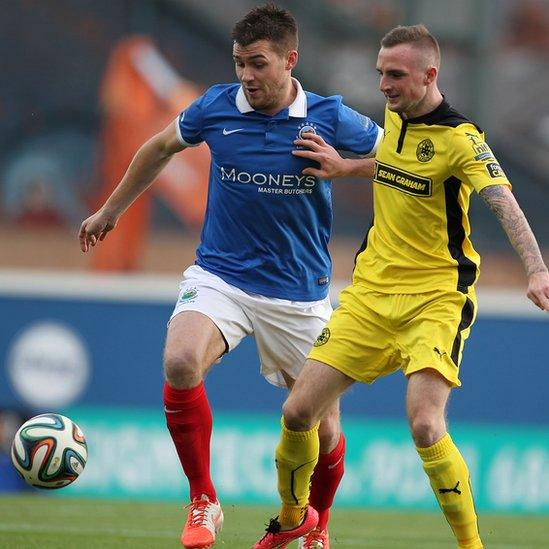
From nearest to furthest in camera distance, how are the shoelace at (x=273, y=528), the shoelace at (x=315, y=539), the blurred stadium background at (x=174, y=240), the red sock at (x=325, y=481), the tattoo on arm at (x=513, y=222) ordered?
the tattoo on arm at (x=513, y=222) < the shoelace at (x=273, y=528) < the shoelace at (x=315, y=539) < the red sock at (x=325, y=481) < the blurred stadium background at (x=174, y=240)

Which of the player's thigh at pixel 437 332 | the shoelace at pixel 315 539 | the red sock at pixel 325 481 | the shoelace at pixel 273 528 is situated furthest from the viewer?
the red sock at pixel 325 481

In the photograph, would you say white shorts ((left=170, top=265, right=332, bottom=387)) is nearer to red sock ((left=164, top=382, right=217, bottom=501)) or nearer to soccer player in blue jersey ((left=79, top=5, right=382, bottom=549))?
soccer player in blue jersey ((left=79, top=5, right=382, bottom=549))

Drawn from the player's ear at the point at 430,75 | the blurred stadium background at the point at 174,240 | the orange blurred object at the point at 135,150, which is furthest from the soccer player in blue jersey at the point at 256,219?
the orange blurred object at the point at 135,150

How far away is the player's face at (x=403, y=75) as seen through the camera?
6336 millimetres

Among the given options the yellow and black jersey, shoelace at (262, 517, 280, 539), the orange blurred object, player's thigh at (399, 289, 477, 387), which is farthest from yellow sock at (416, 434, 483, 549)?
the orange blurred object

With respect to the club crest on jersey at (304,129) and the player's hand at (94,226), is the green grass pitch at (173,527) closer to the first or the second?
the player's hand at (94,226)

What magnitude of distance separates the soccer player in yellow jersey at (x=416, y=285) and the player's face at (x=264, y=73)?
0.58 meters

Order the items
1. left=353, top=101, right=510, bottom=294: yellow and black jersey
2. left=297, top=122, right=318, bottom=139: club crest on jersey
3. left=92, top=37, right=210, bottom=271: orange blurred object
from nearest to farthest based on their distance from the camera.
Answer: left=353, top=101, right=510, bottom=294: yellow and black jersey → left=297, top=122, right=318, bottom=139: club crest on jersey → left=92, top=37, right=210, bottom=271: orange blurred object

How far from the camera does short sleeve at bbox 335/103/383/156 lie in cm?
705

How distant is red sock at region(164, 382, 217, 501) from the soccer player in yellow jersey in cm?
38

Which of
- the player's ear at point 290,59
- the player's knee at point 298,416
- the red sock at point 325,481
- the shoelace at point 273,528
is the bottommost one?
the shoelace at point 273,528

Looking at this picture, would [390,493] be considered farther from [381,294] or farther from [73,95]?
[381,294]

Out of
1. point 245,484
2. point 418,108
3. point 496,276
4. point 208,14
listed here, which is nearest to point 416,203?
point 418,108

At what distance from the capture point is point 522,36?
1630 centimetres
